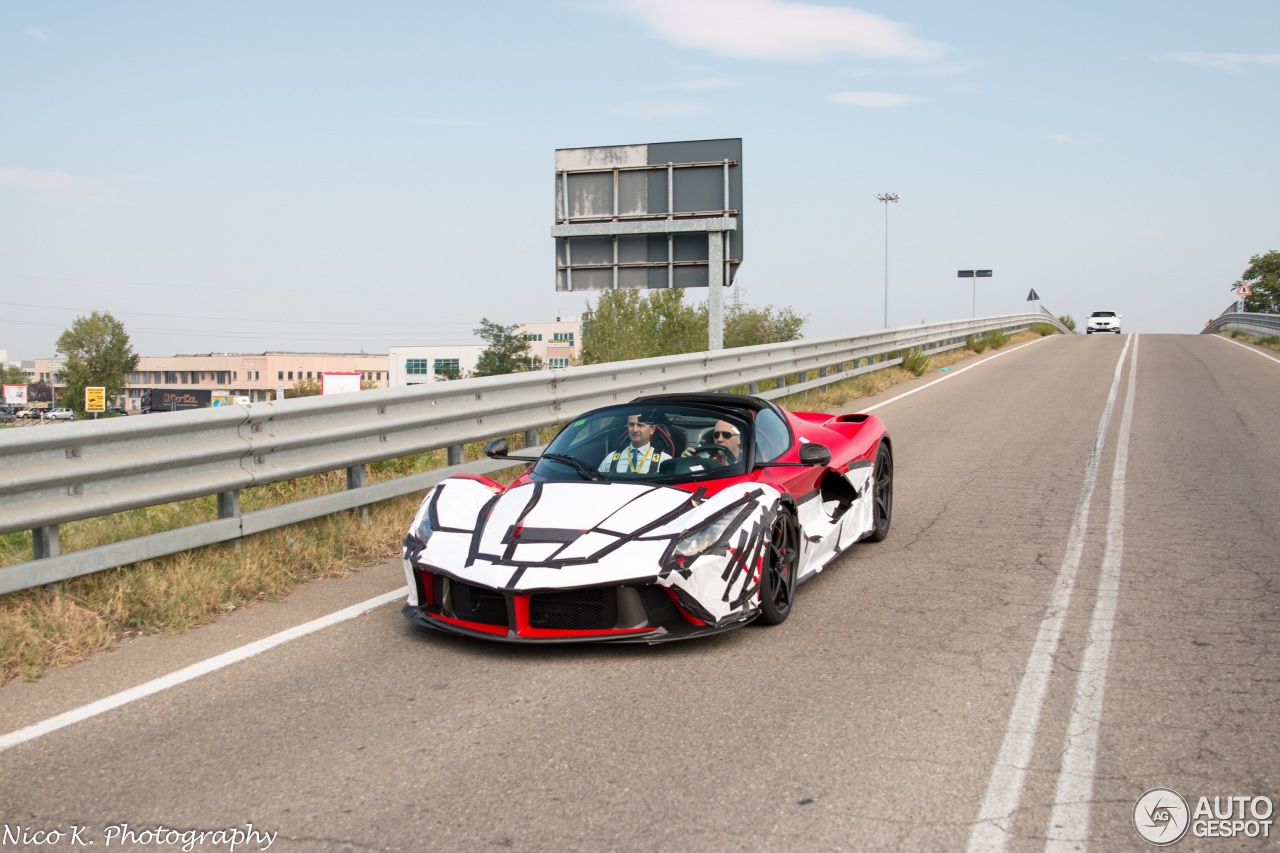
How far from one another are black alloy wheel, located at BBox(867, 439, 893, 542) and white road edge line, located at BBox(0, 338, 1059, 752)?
11.0 ft

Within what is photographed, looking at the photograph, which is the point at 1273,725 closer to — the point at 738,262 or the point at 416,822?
the point at 416,822

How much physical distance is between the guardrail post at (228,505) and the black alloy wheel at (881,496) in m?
4.28

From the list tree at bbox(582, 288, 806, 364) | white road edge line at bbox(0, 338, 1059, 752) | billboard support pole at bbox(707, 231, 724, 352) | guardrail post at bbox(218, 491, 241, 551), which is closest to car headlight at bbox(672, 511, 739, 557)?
white road edge line at bbox(0, 338, 1059, 752)

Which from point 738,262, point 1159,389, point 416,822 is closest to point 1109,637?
point 416,822

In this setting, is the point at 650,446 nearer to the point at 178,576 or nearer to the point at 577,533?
the point at 577,533

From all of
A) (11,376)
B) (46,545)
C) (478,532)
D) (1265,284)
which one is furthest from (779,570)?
(11,376)

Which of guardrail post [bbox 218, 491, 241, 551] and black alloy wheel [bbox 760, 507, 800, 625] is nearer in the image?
black alloy wheel [bbox 760, 507, 800, 625]

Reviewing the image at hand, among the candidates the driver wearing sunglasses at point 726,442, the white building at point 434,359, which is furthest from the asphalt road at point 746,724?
the white building at point 434,359

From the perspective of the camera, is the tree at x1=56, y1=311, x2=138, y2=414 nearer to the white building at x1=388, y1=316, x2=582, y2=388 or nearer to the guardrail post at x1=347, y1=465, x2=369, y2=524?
the white building at x1=388, y1=316, x2=582, y2=388

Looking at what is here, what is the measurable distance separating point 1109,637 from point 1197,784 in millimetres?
1831

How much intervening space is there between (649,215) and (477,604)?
13605 millimetres

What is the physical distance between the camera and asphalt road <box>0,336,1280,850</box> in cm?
345

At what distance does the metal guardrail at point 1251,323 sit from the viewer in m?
37.5

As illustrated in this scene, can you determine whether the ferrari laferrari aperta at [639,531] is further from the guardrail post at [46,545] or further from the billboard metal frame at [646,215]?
the billboard metal frame at [646,215]
